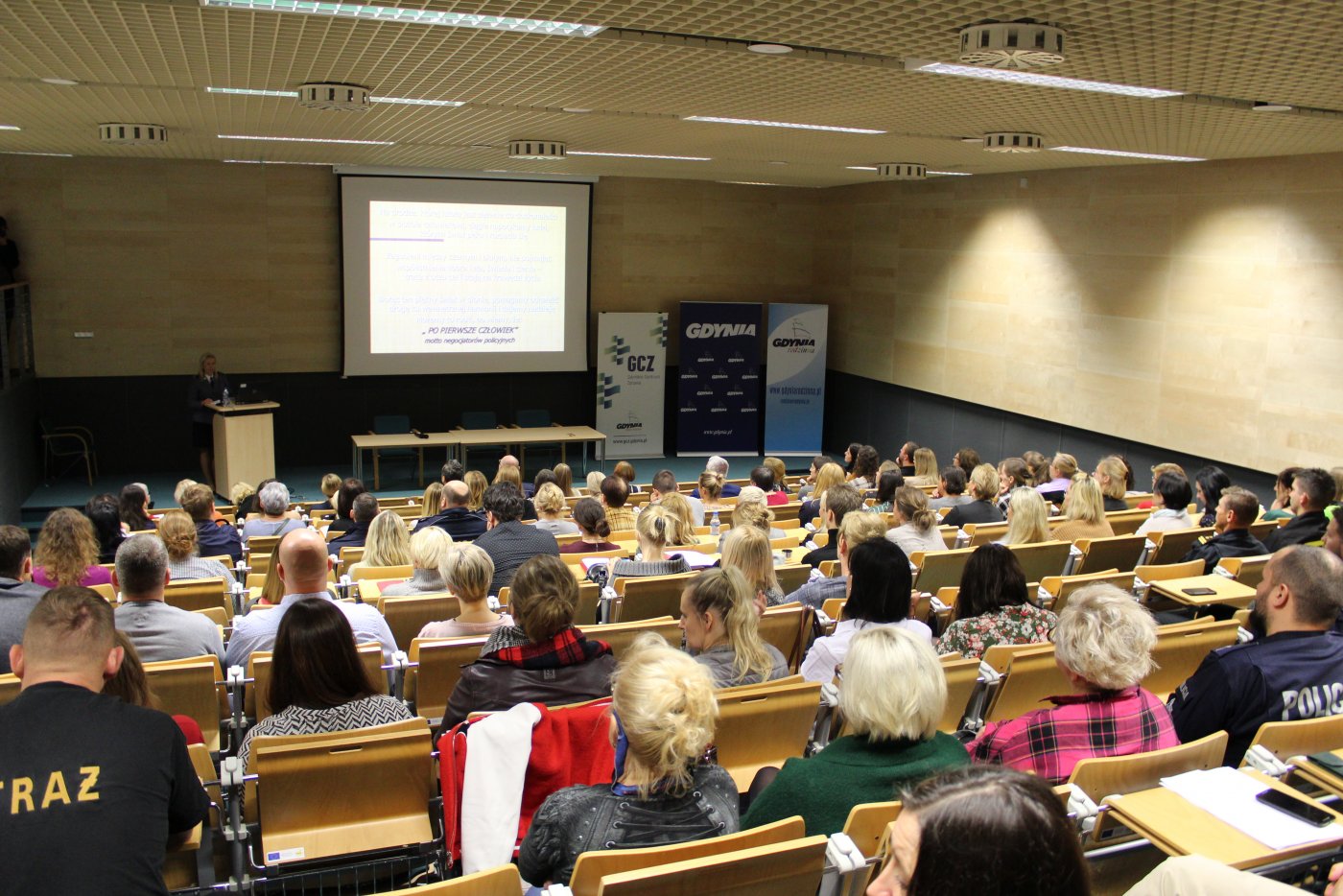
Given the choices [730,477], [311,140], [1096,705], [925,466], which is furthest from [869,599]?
[730,477]

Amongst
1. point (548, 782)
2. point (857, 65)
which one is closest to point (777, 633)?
point (548, 782)

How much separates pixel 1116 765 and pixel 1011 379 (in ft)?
34.1

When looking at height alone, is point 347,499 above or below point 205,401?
below

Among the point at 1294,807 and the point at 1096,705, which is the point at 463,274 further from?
the point at 1294,807

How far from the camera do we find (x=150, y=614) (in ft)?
13.4

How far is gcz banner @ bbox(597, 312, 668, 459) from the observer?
14977 mm

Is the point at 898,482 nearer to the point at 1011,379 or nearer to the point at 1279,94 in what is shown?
the point at 1279,94

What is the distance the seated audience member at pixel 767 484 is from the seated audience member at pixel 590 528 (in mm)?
2583

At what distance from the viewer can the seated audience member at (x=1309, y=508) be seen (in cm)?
604

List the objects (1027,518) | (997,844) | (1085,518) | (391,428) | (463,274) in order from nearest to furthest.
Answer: (997,844) < (1027,518) < (1085,518) < (391,428) < (463,274)

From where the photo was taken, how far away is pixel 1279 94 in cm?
583

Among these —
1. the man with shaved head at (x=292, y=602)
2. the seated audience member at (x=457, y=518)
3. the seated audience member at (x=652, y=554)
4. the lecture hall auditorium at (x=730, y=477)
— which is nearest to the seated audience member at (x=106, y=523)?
the lecture hall auditorium at (x=730, y=477)

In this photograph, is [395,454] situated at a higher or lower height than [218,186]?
lower

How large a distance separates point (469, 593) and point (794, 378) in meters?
11.8
